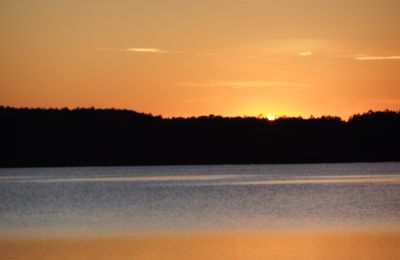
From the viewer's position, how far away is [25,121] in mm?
180625

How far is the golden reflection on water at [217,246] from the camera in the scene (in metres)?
31.3

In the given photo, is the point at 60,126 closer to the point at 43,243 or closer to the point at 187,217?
the point at 187,217

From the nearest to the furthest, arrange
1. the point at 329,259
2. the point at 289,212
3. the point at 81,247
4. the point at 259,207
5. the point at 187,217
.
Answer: the point at 329,259 < the point at 81,247 < the point at 187,217 < the point at 289,212 < the point at 259,207

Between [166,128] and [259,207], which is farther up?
[166,128]

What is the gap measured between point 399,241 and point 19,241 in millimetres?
16298

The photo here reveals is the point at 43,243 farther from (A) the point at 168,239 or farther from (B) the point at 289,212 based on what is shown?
(B) the point at 289,212

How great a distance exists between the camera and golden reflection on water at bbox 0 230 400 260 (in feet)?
103

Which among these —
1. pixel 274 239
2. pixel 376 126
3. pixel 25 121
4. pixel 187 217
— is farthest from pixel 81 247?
pixel 376 126

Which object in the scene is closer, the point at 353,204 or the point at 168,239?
the point at 168,239

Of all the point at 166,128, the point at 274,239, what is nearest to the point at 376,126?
the point at 166,128

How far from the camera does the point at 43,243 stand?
121 ft

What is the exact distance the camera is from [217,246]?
3478 cm

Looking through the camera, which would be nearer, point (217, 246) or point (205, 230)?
point (217, 246)

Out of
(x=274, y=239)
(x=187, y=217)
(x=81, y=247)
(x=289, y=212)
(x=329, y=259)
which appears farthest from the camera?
(x=289, y=212)
